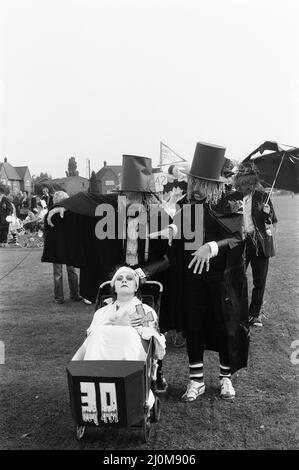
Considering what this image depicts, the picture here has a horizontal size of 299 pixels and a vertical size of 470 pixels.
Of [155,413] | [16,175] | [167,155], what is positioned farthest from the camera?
[16,175]

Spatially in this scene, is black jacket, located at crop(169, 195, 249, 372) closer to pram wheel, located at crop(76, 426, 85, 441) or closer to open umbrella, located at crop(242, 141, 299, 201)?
pram wheel, located at crop(76, 426, 85, 441)

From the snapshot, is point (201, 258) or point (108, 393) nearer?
point (108, 393)

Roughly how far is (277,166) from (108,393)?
5.02m

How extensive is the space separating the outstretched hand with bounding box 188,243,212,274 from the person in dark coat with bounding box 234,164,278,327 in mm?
2506

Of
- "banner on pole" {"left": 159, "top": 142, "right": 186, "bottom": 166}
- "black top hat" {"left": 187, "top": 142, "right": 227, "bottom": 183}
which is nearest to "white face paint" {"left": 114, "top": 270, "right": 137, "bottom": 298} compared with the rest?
"black top hat" {"left": 187, "top": 142, "right": 227, "bottom": 183}

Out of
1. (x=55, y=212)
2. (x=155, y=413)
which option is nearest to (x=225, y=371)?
(x=155, y=413)

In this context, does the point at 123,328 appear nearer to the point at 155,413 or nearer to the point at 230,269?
the point at 155,413

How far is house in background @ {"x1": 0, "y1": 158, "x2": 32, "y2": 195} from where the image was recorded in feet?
229

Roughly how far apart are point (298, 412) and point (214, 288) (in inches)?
50.3

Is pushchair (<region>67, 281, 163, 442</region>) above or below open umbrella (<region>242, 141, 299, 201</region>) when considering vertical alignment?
below

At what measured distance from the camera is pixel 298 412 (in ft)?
13.9

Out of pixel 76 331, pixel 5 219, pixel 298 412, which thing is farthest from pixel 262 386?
pixel 5 219

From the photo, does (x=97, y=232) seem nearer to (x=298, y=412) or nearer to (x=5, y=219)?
(x=298, y=412)

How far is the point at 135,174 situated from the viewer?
14.8ft
